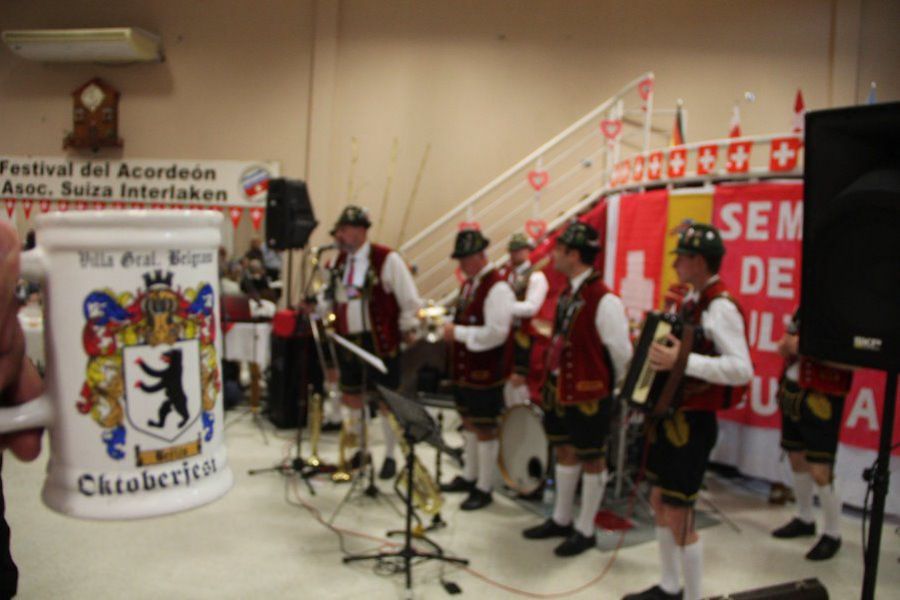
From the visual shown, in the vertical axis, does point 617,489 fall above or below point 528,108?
below

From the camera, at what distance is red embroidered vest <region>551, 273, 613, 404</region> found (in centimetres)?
407

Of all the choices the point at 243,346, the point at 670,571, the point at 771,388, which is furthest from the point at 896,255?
the point at 243,346

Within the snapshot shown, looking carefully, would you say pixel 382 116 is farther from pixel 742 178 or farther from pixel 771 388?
pixel 771 388

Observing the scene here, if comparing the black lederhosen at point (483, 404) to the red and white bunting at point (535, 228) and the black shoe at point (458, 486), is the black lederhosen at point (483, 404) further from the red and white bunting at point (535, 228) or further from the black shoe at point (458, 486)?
the red and white bunting at point (535, 228)

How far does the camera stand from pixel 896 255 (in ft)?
5.60

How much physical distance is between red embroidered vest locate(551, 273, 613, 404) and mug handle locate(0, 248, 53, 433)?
3474mm

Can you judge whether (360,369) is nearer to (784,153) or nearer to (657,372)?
(657,372)

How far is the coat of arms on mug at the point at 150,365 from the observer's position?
789 mm

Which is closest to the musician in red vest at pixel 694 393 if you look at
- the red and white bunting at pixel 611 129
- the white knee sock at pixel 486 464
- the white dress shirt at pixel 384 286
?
the white knee sock at pixel 486 464

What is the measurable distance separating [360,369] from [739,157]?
3437 millimetres

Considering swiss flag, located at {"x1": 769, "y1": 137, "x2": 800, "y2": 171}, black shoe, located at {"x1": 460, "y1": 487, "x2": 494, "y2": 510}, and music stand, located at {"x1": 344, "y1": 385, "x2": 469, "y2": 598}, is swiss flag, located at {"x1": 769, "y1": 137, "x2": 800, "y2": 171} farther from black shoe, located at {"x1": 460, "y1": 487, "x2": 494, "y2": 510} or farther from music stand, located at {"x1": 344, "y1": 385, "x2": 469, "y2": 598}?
music stand, located at {"x1": 344, "y1": 385, "x2": 469, "y2": 598}

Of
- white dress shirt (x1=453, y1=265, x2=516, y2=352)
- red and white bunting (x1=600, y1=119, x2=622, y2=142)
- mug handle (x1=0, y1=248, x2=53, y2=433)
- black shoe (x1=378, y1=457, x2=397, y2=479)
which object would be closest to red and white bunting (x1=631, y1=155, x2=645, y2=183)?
red and white bunting (x1=600, y1=119, x2=622, y2=142)

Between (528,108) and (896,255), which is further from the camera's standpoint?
(528,108)

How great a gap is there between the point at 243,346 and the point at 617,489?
3863mm
